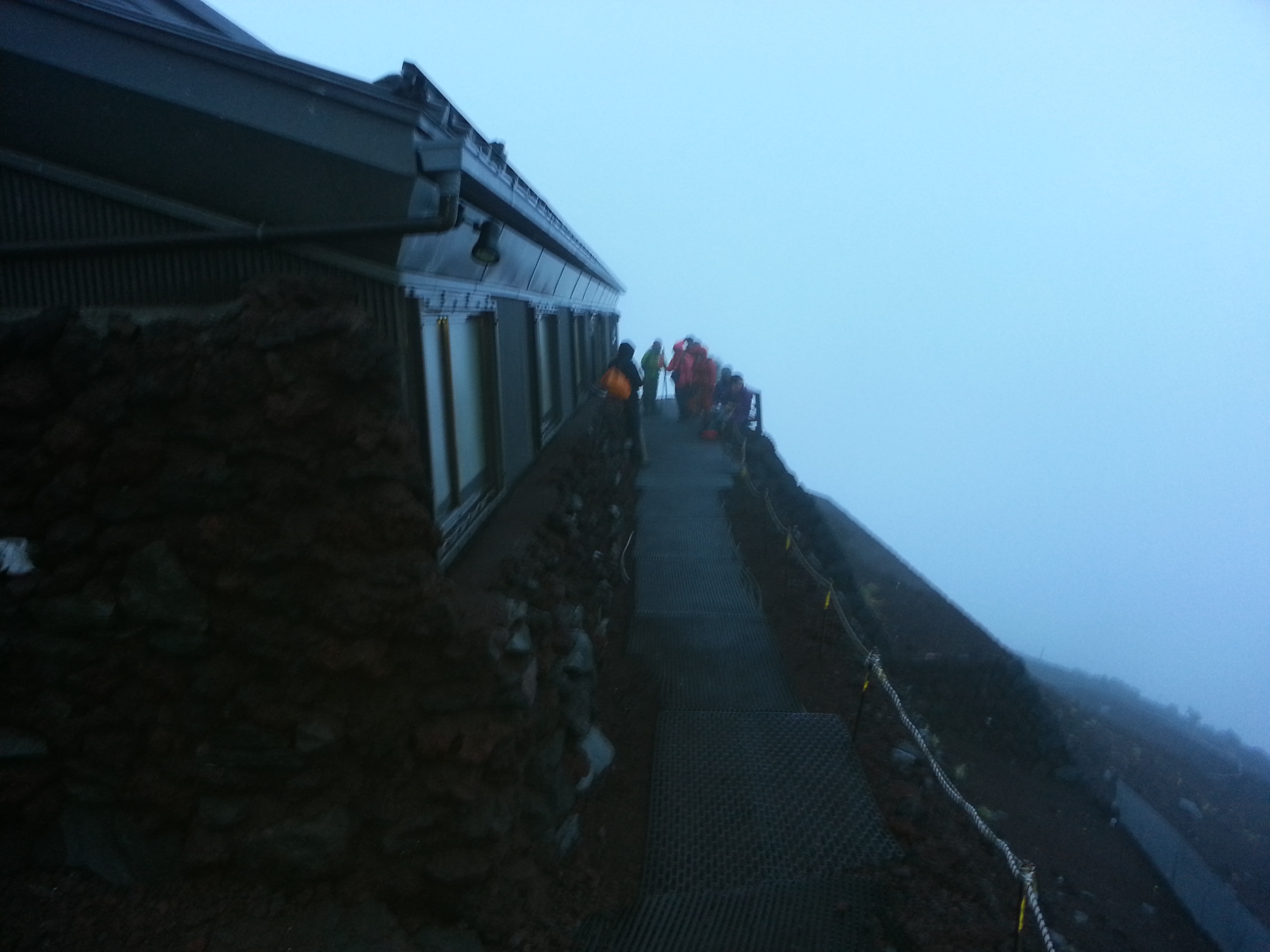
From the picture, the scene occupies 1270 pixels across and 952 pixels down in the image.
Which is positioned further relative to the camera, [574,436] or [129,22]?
[574,436]

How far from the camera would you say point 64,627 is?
12.1 feet

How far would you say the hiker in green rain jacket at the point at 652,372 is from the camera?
1905 centimetres

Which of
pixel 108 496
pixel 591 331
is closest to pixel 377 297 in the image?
pixel 108 496

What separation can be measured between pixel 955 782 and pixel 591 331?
12462mm

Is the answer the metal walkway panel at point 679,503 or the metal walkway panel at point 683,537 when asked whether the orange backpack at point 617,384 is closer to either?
the metal walkway panel at point 679,503

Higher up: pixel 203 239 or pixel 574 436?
pixel 203 239

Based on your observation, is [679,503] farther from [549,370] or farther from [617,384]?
[549,370]

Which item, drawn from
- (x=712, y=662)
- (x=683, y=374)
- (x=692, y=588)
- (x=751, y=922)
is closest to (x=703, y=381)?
(x=683, y=374)

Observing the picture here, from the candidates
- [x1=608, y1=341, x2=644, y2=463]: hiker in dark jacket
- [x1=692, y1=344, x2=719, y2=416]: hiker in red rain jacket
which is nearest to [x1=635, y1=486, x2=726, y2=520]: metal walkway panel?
[x1=608, y1=341, x2=644, y2=463]: hiker in dark jacket

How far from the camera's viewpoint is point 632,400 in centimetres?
1304

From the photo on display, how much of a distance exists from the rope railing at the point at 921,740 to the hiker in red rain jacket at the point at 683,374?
7.69 metres

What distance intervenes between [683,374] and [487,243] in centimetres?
1451

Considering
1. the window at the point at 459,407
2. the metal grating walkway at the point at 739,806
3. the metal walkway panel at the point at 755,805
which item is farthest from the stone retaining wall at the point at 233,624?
the metal walkway panel at the point at 755,805

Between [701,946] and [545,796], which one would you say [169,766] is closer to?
[545,796]
